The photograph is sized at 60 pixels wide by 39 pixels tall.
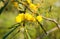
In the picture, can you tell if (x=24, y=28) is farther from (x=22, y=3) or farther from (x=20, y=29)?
(x=22, y=3)

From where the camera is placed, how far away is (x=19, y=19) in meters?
1.28

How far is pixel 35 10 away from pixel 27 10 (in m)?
0.06

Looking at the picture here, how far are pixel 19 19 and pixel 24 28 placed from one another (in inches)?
2.7

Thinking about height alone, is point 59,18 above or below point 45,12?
below

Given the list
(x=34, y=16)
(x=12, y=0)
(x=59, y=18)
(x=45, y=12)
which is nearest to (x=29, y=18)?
(x=34, y=16)

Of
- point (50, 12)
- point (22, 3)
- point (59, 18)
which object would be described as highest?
point (22, 3)

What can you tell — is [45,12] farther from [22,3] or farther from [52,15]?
[22,3]

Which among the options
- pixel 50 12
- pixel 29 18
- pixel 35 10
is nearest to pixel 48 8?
pixel 50 12

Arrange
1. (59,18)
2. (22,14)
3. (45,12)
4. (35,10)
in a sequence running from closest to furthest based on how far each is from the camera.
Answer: (22,14)
(35,10)
(45,12)
(59,18)

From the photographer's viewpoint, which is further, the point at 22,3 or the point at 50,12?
the point at 50,12

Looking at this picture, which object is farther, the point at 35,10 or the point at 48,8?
the point at 48,8

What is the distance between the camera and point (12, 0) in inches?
53.6

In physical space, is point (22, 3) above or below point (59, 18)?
above

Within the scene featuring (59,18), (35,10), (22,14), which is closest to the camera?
(22,14)
